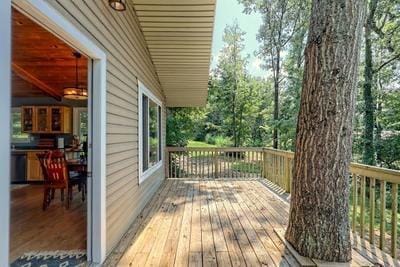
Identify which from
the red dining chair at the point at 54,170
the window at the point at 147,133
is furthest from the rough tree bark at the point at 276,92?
the red dining chair at the point at 54,170

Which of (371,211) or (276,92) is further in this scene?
(276,92)

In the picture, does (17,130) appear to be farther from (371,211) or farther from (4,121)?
(371,211)

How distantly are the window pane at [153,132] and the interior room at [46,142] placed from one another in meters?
1.38

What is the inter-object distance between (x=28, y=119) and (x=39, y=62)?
232 centimetres

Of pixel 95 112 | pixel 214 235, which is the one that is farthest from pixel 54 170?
pixel 214 235

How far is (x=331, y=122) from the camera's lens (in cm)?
300

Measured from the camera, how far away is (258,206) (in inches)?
217

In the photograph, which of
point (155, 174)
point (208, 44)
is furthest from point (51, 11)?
point (155, 174)

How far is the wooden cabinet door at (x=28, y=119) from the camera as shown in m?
7.84

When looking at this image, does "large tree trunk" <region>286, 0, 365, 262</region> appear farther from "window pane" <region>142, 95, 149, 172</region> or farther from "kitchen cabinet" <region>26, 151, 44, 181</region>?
"kitchen cabinet" <region>26, 151, 44, 181</region>

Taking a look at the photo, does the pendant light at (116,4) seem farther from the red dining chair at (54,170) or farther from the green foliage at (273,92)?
the green foliage at (273,92)

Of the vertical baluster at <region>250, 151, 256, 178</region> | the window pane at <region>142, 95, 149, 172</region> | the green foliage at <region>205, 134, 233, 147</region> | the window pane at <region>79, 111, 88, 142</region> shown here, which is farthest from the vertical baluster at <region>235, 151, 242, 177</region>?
the green foliage at <region>205, 134, 233, 147</region>

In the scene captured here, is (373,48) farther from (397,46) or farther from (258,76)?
(258,76)

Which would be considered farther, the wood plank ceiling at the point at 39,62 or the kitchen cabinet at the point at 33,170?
the kitchen cabinet at the point at 33,170
